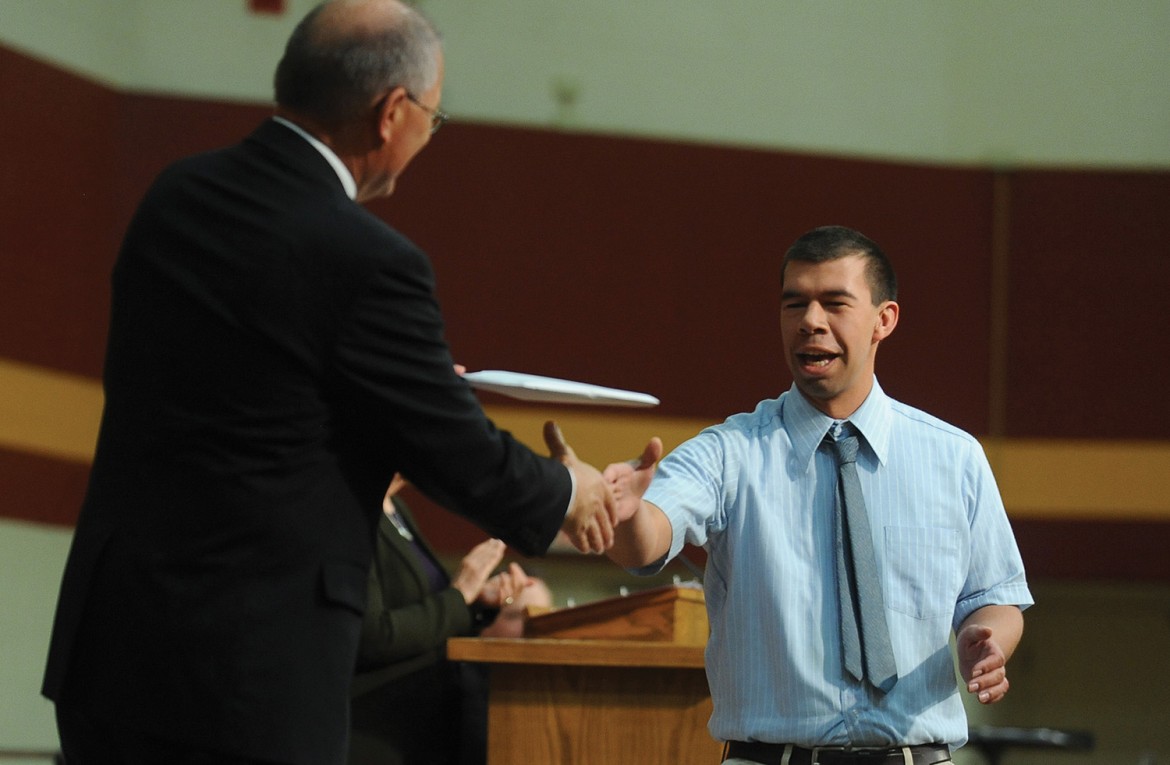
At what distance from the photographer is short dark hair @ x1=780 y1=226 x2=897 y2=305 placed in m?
2.54

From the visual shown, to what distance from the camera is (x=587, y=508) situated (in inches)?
75.4

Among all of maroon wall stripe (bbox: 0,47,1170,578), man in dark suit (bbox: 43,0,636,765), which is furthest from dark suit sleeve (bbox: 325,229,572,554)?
maroon wall stripe (bbox: 0,47,1170,578)

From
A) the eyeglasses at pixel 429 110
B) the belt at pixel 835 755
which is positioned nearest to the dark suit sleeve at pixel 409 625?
the belt at pixel 835 755

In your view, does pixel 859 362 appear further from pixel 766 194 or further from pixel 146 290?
pixel 766 194

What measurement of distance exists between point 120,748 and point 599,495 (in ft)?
2.33

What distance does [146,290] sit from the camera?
1679mm

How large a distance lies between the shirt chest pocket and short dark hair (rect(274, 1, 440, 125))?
1.16 metres

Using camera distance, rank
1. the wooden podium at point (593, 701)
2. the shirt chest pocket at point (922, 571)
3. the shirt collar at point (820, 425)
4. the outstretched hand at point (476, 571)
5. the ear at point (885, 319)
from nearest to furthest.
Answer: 1. the shirt chest pocket at point (922, 571)
2. the shirt collar at point (820, 425)
3. the ear at point (885, 319)
4. the wooden podium at point (593, 701)
5. the outstretched hand at point (476, 571)

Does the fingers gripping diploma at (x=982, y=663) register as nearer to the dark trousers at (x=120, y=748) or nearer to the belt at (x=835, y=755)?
the belt at (x=835, y=755)

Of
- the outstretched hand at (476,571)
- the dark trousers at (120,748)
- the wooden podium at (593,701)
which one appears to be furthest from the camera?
the outstretched hand at (476,571)

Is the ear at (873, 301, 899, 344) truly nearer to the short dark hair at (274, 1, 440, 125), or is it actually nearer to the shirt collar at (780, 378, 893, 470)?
the shirt collar at (780, 378, 893, 470)

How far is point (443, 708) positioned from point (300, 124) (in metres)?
1.68

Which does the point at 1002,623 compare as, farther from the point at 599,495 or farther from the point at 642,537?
the point at 599,495

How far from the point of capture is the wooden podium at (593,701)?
2.77 m
